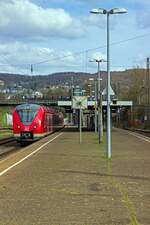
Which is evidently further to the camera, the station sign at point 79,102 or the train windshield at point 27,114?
the train windshield at point 27,114

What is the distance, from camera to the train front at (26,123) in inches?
1672

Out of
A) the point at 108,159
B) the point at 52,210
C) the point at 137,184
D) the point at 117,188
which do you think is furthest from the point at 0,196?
the point at 108,159

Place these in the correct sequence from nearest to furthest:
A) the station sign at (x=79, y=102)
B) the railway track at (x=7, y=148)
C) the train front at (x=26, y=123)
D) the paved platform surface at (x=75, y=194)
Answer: the paved platform surface at (x=75, y=194), the railway track at (x=7, y=148), the station sign at (x=79, y=102), the train front at (x=26, y=123)

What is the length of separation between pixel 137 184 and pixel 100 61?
41.4 metres

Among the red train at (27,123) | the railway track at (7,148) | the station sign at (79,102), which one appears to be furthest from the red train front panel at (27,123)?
the station sign at (79,102)

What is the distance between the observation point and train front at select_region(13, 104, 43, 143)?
139 ft

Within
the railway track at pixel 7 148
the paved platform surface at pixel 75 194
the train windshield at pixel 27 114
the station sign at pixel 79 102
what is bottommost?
the railway track at pixel 7 148

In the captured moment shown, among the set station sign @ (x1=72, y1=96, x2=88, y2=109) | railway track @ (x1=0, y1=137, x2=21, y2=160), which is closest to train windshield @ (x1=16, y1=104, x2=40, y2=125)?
railway track @ (x1=0, y1=137, x2=21, y2=160)

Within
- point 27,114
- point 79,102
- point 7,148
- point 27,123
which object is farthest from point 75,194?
point 27,114

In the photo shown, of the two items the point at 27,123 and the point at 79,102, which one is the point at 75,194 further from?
the point at 27,123

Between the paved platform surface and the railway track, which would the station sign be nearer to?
the railway track

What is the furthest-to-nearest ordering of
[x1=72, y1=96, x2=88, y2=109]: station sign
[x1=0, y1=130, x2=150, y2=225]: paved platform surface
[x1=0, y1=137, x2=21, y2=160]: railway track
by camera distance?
[x1=72, y1=96, x2=88, y2=109]: station sign
[x1=0, y1=137, x2=21, y2=160]: railway track
[x1=0, y1=130, x2=150, y2=225]: paved platform surface

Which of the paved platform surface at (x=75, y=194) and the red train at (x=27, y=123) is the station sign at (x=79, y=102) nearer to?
the red train at (x=27, y=123)

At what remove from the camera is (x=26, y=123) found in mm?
42469
